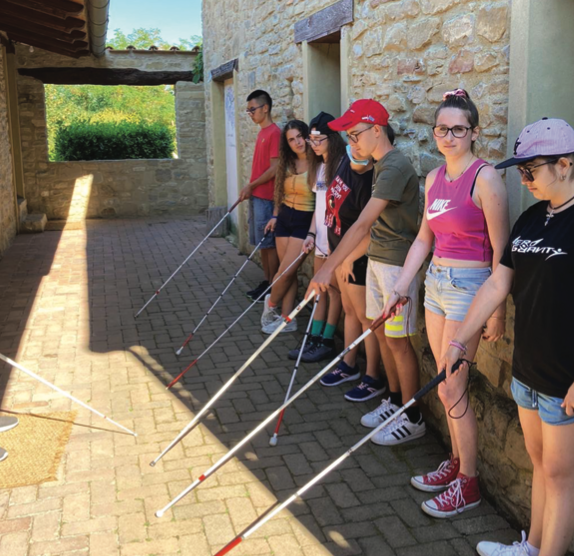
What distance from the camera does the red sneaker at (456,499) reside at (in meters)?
3.51

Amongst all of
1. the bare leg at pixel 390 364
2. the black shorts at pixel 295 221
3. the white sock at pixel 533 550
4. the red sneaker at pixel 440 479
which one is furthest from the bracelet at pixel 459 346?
the black shorts at pixel 295 221

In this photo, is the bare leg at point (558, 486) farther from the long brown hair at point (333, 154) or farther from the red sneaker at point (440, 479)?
the long brown hair at point (333, 154)

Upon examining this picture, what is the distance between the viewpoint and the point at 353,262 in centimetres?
473

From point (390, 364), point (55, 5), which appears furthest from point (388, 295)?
point (55, 5)

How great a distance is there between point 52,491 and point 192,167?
39.3ft

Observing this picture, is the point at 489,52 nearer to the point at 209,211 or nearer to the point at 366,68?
the point at 366,68

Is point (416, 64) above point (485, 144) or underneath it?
above

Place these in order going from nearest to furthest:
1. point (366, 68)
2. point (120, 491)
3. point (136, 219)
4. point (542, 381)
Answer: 1. point (542, 381)
2. point (120, 491)
3. point (366, 68)
4. point (136, 219)

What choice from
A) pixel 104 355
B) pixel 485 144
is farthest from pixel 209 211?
pixel 485 144

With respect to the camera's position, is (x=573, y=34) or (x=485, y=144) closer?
(x=573, y=34)

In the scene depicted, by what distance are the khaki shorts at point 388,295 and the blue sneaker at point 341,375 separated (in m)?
0.90

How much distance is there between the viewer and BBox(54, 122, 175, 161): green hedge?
15742 mm

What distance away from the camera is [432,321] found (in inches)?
140

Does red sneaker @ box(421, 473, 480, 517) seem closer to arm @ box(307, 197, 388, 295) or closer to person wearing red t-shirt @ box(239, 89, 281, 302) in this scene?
arm @ box(307, 197, 388, 295)
